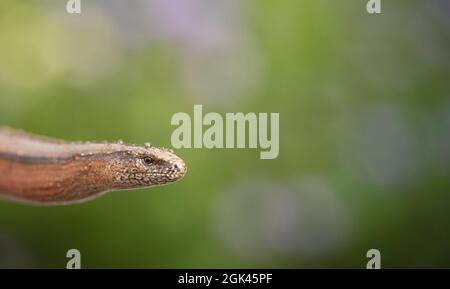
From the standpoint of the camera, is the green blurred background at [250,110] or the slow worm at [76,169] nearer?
the slow worm at [76,169]

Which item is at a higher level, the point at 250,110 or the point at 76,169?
the point at 250,110

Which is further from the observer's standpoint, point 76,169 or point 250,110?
point 250,110

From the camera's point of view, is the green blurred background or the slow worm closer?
the slow worm

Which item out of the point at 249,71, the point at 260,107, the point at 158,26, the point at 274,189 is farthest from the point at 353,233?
the point at 158,26
